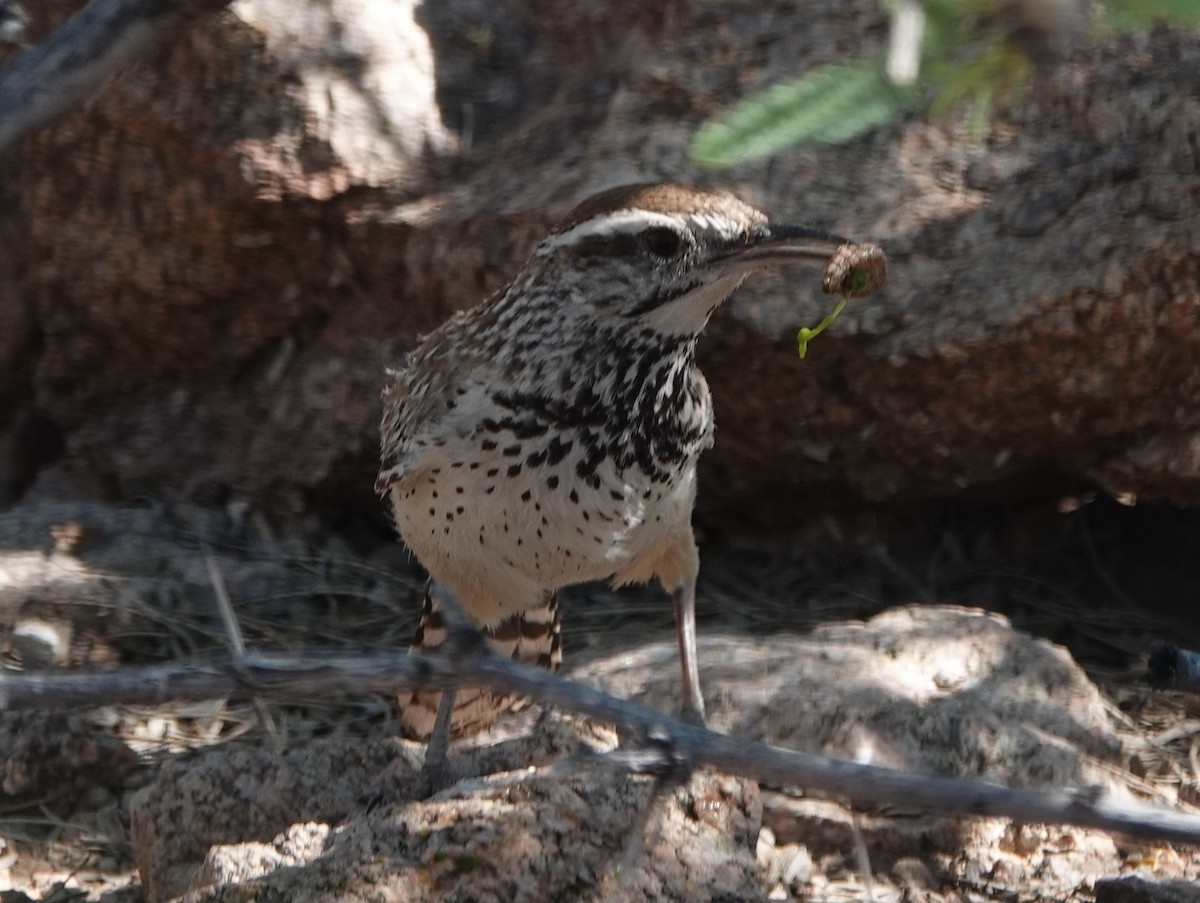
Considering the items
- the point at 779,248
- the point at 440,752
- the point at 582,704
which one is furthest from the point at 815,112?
the point at 440,752

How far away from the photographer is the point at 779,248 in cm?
362

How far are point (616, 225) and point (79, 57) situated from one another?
1.51 meters

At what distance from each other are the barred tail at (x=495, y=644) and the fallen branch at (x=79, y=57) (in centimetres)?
224

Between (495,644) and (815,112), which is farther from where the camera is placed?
(495,644)

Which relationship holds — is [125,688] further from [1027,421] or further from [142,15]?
[1027,421]

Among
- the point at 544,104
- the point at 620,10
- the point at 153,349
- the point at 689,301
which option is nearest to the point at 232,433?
the point at 153,349

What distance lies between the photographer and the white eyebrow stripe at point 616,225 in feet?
12.1

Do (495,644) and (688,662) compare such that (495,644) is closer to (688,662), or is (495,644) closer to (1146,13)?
(688,662)

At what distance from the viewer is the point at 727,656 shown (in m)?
4.71

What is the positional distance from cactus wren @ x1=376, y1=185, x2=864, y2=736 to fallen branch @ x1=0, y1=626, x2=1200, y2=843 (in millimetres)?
1479

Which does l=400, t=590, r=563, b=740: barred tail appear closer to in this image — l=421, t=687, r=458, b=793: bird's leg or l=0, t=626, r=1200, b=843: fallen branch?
l=421, t=687, r=458, b=793: bird's leg

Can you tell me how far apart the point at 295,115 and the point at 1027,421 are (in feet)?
9.47

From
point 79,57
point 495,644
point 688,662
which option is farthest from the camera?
point 495,644

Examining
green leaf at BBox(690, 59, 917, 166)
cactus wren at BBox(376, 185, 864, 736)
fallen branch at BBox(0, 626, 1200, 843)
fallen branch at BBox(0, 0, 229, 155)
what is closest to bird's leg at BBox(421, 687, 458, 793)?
cactus wren at BBox(376, 185, 864, 736)
